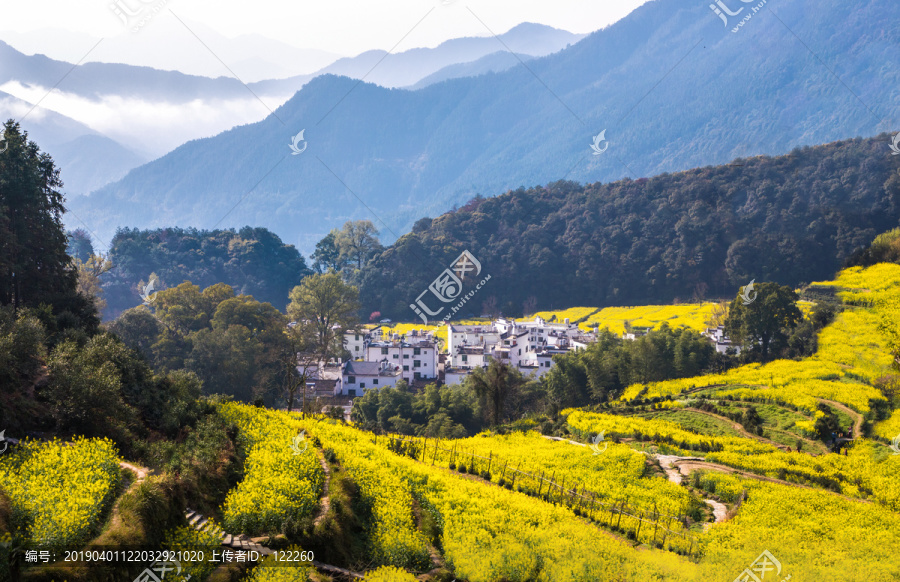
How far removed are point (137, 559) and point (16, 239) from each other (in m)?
20.2

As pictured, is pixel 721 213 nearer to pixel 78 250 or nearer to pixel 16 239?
pixel 16 239

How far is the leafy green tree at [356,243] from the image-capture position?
4072 inches

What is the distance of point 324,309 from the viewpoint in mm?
57031

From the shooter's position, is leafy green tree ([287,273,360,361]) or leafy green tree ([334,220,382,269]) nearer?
leafy green tree ([287,273,360,361])

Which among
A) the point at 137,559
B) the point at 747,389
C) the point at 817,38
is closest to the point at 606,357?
the point at 747,389

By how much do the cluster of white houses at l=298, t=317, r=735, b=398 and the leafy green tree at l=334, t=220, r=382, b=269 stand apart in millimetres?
36753

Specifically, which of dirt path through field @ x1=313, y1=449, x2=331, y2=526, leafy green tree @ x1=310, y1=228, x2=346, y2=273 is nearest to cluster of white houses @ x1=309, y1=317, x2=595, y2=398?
dirt path through field @ x1=313, y1=449, x2=331, y2=526

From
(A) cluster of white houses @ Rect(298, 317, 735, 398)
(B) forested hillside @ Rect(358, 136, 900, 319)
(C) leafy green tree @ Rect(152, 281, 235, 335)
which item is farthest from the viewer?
(B) forested hillside @ Rect(358, 136, 900, 319)

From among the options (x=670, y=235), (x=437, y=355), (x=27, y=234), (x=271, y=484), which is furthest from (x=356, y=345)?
(x=670, y=235)

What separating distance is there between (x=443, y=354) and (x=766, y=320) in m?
31.1

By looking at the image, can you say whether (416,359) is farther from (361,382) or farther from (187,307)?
(187,307)

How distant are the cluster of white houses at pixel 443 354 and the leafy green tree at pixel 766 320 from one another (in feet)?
7.57

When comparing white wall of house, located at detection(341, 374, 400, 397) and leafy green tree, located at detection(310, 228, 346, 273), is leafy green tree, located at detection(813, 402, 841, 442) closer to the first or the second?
white wall of house, located at detection(341, 374, 400, 397)

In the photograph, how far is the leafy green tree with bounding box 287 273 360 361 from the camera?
55906mm
